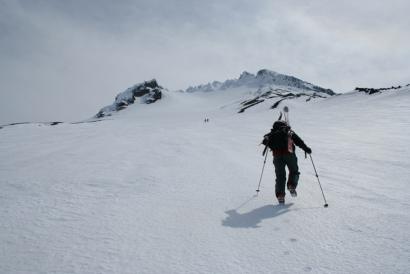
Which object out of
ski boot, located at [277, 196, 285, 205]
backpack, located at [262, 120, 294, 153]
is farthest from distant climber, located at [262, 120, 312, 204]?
ski boot, located at [277, 196, 285, 205]

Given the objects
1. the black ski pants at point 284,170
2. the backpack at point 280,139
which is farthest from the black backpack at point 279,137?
the black ski pants at point 284,170

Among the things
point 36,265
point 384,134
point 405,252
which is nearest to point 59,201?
point 36,265

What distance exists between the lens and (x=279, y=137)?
7.33 metres

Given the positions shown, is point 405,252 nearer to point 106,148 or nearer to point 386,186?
point 386,186

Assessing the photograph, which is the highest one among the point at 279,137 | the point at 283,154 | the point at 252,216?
the point at 279,137

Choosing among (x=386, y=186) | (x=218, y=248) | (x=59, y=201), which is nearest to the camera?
(x=218, y=248)

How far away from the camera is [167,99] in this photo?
179 metres

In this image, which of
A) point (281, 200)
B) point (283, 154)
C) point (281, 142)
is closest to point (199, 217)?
point (281, 200)

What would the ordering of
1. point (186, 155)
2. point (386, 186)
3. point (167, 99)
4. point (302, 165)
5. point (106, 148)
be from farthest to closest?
point (167, 99), point (106, 148), point (186, 155), point (302, 165), point (386, 186)

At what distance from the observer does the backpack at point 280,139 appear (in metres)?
7.27

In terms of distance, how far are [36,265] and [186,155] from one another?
9.26 metres

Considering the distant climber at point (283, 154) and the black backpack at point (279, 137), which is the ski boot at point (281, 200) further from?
the black backpack at point (279, 137)

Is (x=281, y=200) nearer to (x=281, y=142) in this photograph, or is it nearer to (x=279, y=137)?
(x=281, y=142)

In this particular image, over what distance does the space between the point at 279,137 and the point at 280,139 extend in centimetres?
5
